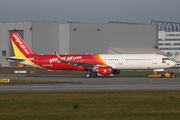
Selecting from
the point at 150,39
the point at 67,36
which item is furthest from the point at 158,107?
the point at 150,39

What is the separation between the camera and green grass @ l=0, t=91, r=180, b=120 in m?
20.8

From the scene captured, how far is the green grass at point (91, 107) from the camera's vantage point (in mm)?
20766

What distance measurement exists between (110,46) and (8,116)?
89075mm

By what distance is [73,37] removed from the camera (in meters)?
104

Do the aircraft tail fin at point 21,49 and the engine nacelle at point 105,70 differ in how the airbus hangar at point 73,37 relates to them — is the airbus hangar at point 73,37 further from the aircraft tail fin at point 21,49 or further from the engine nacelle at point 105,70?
the engine nacelle at point 105,70

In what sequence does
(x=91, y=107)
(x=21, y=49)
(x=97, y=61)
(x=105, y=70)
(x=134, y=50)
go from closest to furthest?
(x=91, y=107) < (x=105, y=70) < (x=97, y=61) < (x=21, y=49) < (x=134, y=50)

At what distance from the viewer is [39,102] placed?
2675cm

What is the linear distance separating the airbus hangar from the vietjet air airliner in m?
39.3

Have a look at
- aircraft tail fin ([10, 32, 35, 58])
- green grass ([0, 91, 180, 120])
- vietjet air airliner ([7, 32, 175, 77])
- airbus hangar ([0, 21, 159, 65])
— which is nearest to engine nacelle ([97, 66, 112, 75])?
vietjet air airliner ([7, 32, 175, 77])

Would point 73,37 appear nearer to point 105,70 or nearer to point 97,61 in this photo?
point 97,61

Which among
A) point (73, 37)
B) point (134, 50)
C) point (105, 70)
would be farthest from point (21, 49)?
point (134, 50)

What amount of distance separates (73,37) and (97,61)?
4330 cm

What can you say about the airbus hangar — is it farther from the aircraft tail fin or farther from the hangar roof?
the aircraft tail fin

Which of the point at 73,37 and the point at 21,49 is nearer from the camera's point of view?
the point at 21,49
